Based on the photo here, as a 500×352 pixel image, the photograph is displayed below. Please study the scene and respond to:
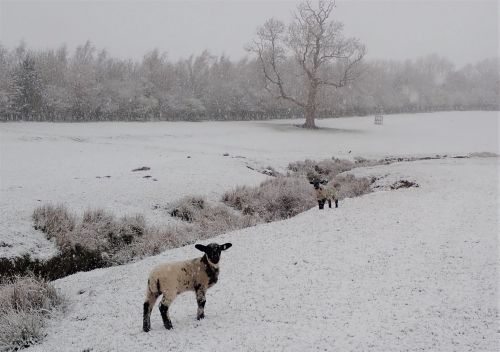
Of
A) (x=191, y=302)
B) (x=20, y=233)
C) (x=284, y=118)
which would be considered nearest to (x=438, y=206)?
(x=191, y=302)

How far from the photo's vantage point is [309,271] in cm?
855

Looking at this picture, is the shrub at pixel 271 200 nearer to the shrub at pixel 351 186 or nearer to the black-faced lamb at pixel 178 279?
the shrub at pixel 351 186

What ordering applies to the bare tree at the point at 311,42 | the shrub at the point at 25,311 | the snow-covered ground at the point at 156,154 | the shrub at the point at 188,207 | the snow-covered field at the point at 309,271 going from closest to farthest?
the snow-covered field at the point at 309,271
the shrub at the point at 25,311
the shrub at the point at 188,207
the snow-covered ground at the point at 156,154
the bare tree at the point at 311,42

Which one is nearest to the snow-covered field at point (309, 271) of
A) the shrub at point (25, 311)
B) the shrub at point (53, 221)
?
the shrub at point (25, 311)

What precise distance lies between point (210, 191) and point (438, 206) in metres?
9.04

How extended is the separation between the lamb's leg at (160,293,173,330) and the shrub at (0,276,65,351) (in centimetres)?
211

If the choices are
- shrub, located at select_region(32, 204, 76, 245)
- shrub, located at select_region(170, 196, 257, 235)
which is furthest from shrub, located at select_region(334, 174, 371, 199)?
shrub, located at select_region(32, 204, 76, 245)

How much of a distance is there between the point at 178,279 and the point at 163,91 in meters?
57.1

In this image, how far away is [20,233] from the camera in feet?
39.9

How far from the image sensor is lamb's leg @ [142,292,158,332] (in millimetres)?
6199

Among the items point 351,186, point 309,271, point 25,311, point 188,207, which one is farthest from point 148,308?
point 351,186

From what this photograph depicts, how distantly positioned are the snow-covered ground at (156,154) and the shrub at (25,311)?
3812 mm

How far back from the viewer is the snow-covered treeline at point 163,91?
5044 cm

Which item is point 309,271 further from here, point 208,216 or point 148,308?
point 208,216
